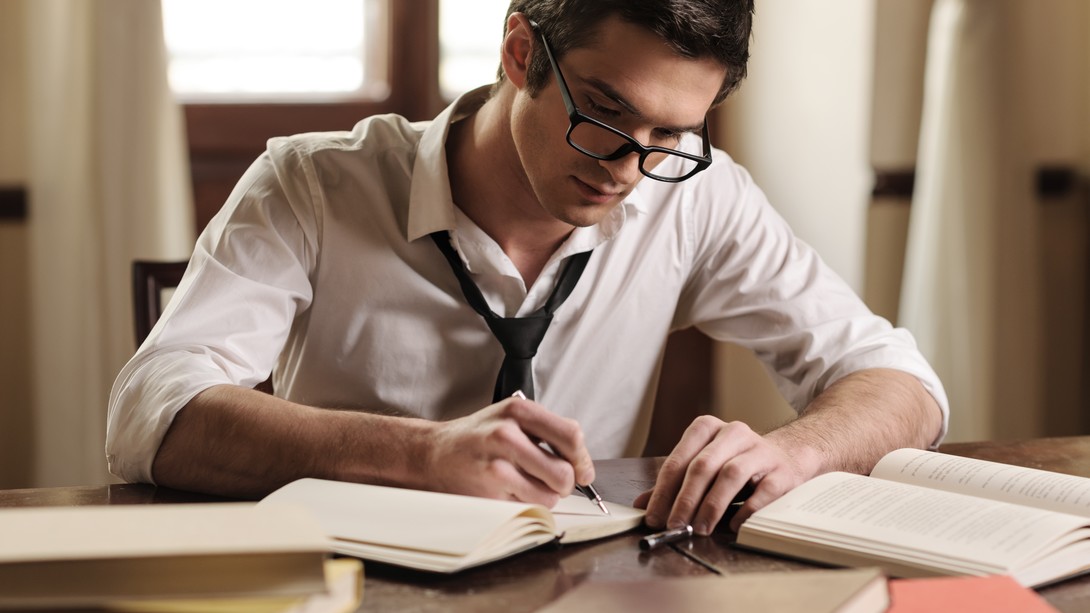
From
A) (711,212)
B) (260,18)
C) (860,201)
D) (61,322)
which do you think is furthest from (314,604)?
(260,18)

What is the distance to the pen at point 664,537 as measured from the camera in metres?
1.15

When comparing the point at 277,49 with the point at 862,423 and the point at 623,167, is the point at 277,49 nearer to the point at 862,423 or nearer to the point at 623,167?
the point at 623,167

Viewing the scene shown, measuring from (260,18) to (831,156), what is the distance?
5.34ft

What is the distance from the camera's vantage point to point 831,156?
10.1 ft

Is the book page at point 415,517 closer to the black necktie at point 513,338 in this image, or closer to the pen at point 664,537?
the pen at point 664,537

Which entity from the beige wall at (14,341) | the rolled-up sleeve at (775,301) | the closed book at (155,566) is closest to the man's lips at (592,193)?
the rolled-up sleeve at (775,301)

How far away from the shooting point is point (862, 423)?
5.03 ft

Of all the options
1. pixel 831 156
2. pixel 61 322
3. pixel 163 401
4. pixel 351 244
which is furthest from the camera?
pixel 831 156

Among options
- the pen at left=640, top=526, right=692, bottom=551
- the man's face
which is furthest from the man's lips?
the pen at left=640, top=526, right=692, bottom=551

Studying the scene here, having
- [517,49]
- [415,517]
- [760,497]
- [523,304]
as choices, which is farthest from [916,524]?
[517,49]

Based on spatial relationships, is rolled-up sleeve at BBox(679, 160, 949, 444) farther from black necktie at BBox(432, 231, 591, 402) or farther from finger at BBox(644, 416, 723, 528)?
finger at BBox(644, 416, 723, 528)

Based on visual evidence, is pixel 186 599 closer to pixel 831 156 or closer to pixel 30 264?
pixel 30 264

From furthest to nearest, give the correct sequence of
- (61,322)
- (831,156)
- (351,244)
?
(831,156) → (61,322) → (351,244)

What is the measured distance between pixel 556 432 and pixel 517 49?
77cm
